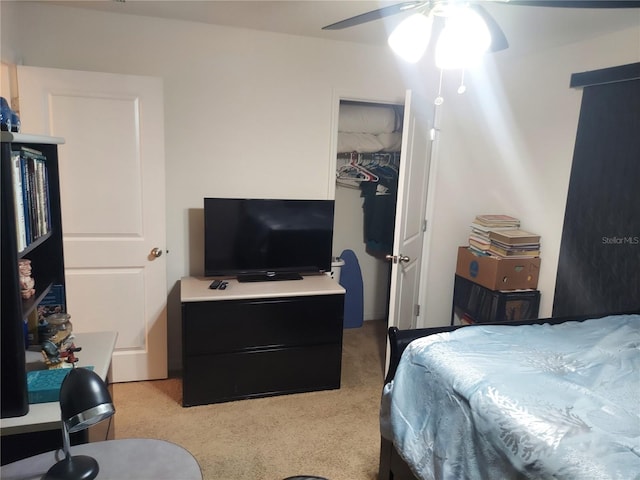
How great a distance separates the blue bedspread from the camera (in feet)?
4.03

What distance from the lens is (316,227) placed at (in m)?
3.04

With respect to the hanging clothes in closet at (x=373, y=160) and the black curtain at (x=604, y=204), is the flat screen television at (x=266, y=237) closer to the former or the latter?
the hanging clothes in closet at (x=373, y=160)

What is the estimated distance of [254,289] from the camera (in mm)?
2779

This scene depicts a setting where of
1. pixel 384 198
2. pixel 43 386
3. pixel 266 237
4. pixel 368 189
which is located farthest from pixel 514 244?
pixel 43 386

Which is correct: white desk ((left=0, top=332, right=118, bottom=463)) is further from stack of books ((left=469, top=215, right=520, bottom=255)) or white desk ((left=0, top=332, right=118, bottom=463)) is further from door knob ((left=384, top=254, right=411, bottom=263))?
stack of books ((left=469, top=215, right=520, bottom=255))

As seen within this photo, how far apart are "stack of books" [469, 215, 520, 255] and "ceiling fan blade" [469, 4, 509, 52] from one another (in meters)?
1.69

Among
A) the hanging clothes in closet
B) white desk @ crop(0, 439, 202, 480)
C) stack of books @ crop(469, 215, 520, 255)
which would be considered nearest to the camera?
white desk @ crop(0, 439, 202, 480)

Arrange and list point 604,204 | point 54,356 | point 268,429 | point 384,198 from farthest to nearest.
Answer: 1. point 384,198
2. point 604,204
3. point 268,429
4. point 54,356

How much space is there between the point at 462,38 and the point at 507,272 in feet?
6.28

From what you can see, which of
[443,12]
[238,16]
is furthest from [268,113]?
[443,12]

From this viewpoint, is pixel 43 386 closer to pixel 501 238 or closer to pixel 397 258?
pixel 397 258

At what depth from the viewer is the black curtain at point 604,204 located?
8.34 ft

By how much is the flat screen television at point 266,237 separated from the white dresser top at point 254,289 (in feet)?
0.31

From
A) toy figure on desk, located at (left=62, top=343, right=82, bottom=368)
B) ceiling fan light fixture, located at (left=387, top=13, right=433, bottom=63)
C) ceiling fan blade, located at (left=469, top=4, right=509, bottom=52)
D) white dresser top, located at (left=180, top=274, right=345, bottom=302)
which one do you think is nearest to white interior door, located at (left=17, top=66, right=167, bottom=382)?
white dresser top, located at (left=180, top=274, right=345, bottom=302)
